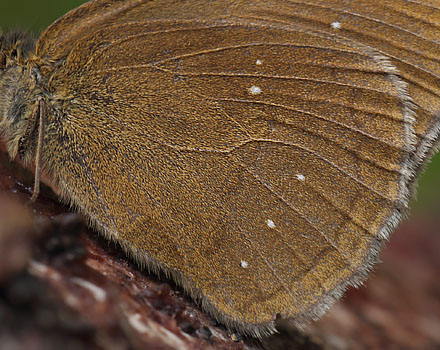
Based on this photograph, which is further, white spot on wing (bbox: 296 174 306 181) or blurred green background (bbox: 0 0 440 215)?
blurred green background (bbox: 0 0 440 215)

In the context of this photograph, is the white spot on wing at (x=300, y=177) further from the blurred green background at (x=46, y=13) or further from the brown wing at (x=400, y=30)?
the blurred green background at (x=46, y=13)

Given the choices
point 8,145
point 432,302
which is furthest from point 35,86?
point 432,302

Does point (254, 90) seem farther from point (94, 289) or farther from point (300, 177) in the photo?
point (94, 289)

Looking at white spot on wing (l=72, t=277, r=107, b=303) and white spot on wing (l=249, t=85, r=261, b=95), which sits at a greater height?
white spot on wing (l=249, t=85, r=261, b=95)

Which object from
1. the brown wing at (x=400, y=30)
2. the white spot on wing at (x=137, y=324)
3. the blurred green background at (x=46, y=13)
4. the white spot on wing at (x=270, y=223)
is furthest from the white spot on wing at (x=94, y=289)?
the blurred green background at (x=46, y=13)

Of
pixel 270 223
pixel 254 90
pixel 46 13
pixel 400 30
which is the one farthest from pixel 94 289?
pixel 46 13

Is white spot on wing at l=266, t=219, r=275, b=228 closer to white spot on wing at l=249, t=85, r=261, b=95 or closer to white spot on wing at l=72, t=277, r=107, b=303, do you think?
white spot on wing at l=249, t=85, r=261, b=95

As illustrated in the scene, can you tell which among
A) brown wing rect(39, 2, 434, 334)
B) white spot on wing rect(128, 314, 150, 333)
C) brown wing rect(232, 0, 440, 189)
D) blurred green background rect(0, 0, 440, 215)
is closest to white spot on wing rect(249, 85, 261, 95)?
brown wing rect(39, 2, 434, 334)
